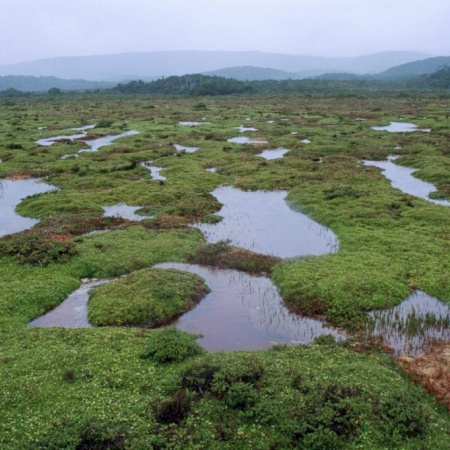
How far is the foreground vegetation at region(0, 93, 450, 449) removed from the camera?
540 inches

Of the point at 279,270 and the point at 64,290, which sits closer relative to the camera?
the point at 64,290

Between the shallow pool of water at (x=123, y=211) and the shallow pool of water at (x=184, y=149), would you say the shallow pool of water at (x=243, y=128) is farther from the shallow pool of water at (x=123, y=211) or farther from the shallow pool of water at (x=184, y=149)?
the shallow pool of water at (x=123, y=211)

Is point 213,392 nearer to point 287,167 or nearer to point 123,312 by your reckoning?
point 123,312

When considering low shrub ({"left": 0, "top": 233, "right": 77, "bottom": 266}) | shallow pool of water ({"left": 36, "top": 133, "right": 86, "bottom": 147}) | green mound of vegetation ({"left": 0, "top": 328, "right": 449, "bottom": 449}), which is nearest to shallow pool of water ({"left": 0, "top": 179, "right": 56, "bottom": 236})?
low shrub ({"left": 0, "top": 233, "right": 77, "bottom": 266})

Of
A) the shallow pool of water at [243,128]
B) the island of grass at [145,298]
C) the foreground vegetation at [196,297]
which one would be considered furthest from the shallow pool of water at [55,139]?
the island of grass at [145,298]

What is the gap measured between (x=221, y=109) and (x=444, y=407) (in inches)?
4028

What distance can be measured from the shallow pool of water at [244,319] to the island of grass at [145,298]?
677 mm

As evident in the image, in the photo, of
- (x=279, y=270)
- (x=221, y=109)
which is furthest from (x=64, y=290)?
(x=221, y=109)

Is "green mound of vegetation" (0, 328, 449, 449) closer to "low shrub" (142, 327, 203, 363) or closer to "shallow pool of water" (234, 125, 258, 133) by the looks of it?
"low shrub" (142, 327, 203, 363)

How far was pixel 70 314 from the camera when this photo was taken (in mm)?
22141

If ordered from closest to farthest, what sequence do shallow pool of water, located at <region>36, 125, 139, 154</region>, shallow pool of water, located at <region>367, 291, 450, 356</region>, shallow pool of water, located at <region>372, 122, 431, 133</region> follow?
shallow pool of water, located at <region>367, 291, 450, 356</region> < shallow pool of water, located at <region>36, 125, 139, 154</region> < shallow pool of water, located at <region>372, 122, 431, 133</region>

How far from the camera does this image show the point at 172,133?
74.1m

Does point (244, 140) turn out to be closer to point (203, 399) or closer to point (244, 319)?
point (244, 319)

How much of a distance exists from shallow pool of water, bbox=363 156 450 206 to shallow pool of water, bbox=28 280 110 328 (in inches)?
1137
